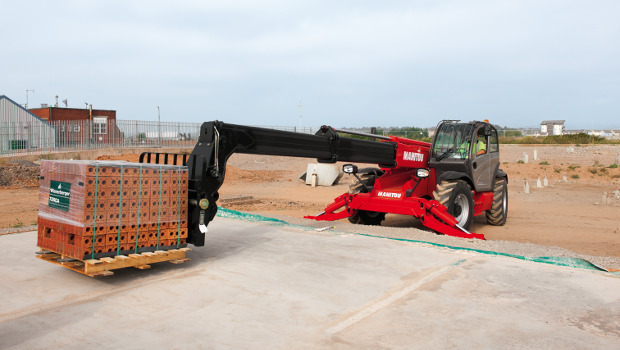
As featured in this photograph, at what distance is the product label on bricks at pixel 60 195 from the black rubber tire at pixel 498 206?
36.5ft

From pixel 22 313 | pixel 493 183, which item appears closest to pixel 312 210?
pixel 493 183

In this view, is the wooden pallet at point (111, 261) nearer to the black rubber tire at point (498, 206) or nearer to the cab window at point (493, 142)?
the cab window at point (493, 142)

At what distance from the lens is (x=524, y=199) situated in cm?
2086

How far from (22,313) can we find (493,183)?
11.6 m

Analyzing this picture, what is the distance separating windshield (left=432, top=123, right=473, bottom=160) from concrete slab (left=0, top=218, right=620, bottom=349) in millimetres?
4194

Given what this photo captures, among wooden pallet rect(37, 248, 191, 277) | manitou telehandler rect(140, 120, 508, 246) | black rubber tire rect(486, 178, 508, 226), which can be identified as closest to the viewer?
wooden pallet rect(37, 248, 191, 277)

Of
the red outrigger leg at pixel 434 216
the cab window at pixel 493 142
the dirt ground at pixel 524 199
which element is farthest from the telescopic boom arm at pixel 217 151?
the cab window at pixel 493 142

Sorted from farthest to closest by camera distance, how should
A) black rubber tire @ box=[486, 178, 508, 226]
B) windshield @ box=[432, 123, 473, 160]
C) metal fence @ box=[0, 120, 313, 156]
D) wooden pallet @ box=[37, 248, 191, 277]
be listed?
1. metal fence @ box=[0, 120, 313, 156]
2. black rubber tire @ box=[486, 178, 508, 226]
3. windshield @ box=[432, 123, 473, 160]
4. wooden pallet @ box=[37, 248, 191, 277]

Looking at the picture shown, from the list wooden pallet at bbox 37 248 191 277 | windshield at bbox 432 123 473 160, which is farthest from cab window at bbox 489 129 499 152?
wooden pallet at bbox 37 248 191 277

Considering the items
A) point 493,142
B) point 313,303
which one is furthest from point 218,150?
point 493,142

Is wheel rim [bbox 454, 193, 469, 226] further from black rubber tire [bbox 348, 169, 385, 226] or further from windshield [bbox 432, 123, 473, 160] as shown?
black rubber tire [bbox 348, 169, 385, 226]

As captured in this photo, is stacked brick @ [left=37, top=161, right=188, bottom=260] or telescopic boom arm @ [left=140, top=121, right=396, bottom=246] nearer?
stacked brick @ [left=37, top=161, right=188, bottom=260]

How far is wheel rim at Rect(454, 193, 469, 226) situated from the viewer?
40.3 feet

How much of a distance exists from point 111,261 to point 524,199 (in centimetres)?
1797
